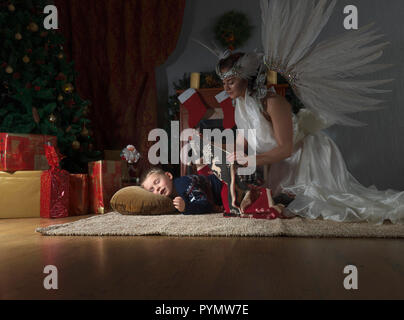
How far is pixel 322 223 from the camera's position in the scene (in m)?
1.23

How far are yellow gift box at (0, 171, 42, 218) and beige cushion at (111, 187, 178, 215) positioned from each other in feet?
1.64

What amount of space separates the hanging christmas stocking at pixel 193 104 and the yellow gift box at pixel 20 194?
49.2 inches

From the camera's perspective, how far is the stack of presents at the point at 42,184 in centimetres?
173

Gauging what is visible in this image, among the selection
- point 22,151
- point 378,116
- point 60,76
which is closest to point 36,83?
point 60,76

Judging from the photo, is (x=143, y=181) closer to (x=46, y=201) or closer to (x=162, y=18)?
(x=46, y=201)

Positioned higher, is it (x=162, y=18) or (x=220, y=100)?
(x=162, y=18)

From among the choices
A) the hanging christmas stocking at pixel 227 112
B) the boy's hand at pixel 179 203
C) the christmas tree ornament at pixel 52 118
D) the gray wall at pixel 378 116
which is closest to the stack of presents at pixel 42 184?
the christmas tree ornament at pixel 52 118

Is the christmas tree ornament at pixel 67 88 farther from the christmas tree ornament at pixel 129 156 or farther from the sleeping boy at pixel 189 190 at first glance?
the sleeping boy at pixel 189 190

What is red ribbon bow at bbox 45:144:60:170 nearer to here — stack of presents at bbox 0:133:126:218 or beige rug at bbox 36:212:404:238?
stack of presents at bbox 0:133:126:218

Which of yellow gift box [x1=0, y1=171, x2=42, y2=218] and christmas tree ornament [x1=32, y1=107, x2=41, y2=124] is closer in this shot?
yellow gift box [x1=0, y1=171, x2=42, y2=218]

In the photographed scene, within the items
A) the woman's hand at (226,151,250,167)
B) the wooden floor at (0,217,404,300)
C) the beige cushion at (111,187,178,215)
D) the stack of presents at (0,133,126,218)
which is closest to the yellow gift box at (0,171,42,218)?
the stack of presents at (0,133,126,218)

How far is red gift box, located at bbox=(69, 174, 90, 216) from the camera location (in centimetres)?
183
